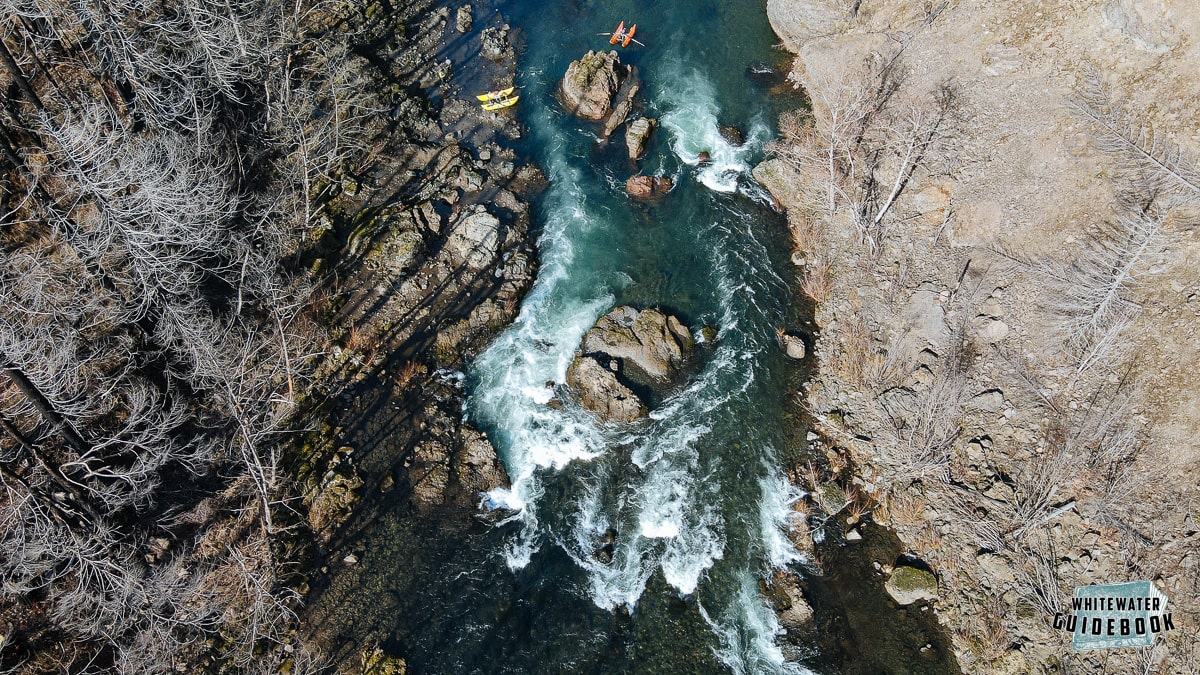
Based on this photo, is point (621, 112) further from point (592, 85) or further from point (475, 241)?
point (475, 241)

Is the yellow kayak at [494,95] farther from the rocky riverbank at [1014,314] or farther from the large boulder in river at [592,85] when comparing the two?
the rocky riverbank at [1014,314]

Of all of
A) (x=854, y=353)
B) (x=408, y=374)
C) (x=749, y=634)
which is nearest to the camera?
(x=749, y=634)

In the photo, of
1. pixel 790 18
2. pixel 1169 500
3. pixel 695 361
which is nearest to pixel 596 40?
pixel 790 18

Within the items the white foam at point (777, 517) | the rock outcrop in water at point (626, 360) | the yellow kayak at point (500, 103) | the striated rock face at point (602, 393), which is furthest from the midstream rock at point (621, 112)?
the white foam at point (777, 517)

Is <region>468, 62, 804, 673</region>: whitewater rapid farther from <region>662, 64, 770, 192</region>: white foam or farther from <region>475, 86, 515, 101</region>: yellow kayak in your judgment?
<region>475, 86, 515, 101</region>: yellow kayak

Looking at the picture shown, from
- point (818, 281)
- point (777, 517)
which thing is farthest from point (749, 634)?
point (818, 281)

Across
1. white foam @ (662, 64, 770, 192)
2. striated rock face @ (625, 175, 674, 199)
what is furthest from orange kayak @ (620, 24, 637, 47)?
striated rock face @ (625, 175, 674, 199)

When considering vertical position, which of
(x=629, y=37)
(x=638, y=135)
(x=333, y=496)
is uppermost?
(x=629, y=37)
